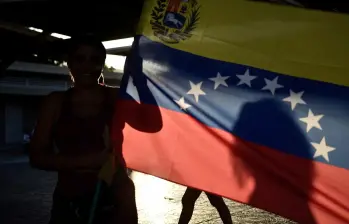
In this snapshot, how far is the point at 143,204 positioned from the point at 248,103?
222 inches

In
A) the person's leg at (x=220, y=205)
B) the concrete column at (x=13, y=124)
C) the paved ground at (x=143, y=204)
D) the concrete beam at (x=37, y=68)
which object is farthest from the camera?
the concrete column at (x=13, y=124)

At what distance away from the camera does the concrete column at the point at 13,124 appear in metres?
25.0

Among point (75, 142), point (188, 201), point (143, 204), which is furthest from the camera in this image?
point (143, 204)

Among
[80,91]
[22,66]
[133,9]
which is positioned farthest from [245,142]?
[22,66]

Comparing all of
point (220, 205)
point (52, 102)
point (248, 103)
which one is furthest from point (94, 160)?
point (220, 205)

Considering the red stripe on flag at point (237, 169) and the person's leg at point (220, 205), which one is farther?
the person's leg at point (220, 205)

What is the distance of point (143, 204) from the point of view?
26.0 feet

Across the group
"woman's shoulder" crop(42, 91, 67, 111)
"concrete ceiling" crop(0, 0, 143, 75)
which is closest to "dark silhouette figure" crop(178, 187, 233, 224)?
"concrete ceiling" crop(0, 0, 143, 75)

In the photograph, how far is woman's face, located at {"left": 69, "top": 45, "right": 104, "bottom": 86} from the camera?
A: 2629mm

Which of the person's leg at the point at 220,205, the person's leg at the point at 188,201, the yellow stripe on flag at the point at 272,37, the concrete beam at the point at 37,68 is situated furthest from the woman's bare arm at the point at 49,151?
the concrete beam at the point at 37,68

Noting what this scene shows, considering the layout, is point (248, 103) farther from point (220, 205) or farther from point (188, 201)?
point (188, 201)

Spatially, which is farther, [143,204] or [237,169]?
[143,204]

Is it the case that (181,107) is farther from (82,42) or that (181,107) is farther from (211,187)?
(82,42)

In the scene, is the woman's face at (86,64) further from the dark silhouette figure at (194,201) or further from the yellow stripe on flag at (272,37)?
the dark silhouette figure at (194,201)
